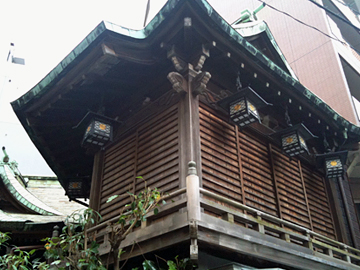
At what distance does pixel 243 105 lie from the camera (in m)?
8.30

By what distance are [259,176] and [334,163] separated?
10.2ft

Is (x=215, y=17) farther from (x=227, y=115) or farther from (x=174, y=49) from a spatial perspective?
(x=227, y=115)

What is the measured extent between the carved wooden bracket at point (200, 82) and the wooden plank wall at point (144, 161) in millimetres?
605

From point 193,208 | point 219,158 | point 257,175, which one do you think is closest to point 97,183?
point 219,158

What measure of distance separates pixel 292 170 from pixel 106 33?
6088 millimetres

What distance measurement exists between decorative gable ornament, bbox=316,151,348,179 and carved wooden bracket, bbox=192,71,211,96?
484 cm

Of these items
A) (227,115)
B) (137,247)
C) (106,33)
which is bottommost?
(137,247)

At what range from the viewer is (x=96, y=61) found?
319 inches

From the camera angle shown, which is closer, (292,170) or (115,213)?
(115,213)

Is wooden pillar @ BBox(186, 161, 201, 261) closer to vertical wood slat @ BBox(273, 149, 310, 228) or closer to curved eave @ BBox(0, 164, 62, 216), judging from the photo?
vertical wood slat @ BBox(273, 149, 310, 228)

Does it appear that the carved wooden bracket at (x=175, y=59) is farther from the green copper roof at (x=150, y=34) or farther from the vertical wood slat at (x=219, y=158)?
the vertical wood slat at (x=219, y=158)

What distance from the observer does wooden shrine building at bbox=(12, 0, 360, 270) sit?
688cm

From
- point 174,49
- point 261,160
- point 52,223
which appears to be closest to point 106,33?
point 174,49

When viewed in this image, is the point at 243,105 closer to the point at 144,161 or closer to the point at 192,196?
the point at 144,161
